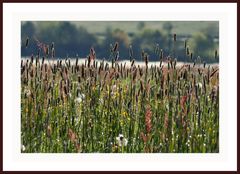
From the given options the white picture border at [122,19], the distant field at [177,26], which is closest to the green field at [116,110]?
the white picture border at [122,19]

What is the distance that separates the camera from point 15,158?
6078 millimetres

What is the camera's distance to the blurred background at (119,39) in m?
6.92

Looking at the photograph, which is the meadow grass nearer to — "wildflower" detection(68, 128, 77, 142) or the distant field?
"wildflower" detection(68, 128, 77, 142)

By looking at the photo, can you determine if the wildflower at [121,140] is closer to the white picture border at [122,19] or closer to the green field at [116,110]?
the green field at [116,110]

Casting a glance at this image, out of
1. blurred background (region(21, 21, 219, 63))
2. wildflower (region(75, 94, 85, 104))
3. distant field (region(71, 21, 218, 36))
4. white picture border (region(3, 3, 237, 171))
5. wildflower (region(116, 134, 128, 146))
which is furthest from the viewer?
distant field (region(71, 21, 218, 36))

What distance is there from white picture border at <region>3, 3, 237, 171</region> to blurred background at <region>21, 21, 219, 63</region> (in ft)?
0.76

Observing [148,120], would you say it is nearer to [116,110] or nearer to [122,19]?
[116,110]

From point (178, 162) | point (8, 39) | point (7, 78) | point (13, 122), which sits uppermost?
point (8, 39)

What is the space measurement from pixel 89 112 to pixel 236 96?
159cm

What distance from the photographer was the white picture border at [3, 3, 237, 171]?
237 inches

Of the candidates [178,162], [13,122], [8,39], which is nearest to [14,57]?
[8,39]

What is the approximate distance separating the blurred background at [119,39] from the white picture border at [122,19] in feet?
0.76

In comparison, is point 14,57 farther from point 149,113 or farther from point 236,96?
point 236,96

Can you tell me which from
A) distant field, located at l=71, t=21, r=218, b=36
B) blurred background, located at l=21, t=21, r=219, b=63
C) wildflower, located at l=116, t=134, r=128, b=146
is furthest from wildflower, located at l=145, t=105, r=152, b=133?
distant field, located at l=71, t=21, r=218, b=36
